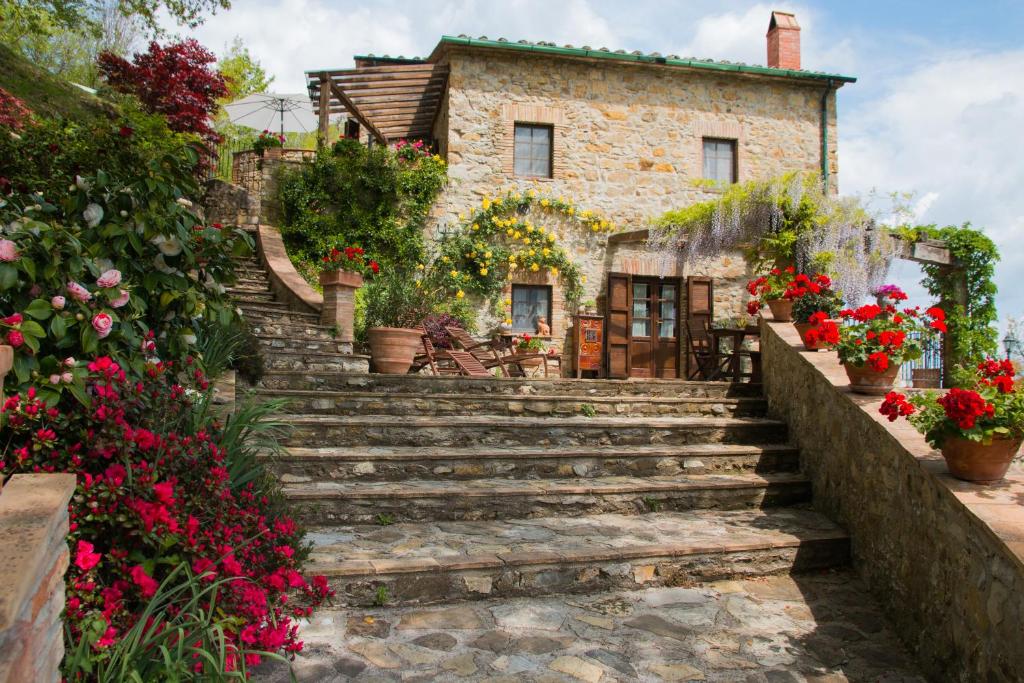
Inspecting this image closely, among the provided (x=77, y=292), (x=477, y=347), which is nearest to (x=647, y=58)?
(x=477, y=347)

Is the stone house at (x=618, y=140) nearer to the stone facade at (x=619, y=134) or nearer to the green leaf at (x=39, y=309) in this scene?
the stone facade at (x=619, y=134)

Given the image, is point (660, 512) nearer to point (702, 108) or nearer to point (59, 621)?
point (59, 621)

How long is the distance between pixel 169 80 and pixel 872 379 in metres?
12.2

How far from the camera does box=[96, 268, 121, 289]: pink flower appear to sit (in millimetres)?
2443

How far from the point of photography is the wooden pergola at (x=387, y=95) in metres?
9.50

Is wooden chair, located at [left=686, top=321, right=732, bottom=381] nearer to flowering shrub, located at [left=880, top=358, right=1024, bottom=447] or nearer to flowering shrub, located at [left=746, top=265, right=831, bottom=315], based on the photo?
flowering shrub, located at [left=746, top=265, right=831, bottom=315]

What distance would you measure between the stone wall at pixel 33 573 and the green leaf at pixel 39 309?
59 centimetres

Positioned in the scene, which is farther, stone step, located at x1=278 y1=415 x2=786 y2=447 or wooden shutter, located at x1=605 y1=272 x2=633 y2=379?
wooden shutter, located at x1=605 y1=272 x2=633 y2=379

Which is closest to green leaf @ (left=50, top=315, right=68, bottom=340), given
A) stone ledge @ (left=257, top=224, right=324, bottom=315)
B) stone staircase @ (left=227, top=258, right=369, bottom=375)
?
stone staircase @ (left=227, top=258, right=369, bottom=375)

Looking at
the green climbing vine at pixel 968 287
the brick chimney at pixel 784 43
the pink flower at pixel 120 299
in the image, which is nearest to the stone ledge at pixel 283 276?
the pink flower at pixel 120 299

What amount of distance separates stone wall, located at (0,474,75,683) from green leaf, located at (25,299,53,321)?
Answer: 0.59m

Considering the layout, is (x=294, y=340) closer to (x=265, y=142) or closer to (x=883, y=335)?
(x=883, y=335)

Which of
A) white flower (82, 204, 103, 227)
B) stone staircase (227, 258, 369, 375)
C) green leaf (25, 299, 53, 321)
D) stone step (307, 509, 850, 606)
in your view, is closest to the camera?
green leaf (25, 299, 53, 321)

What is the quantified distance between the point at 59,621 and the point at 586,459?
10.5 feet
